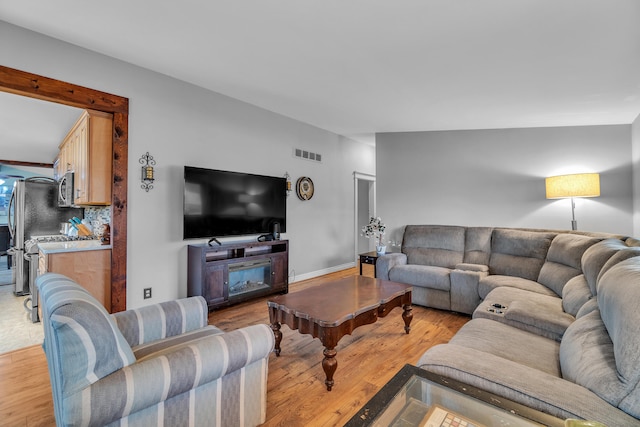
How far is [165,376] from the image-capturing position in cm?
121

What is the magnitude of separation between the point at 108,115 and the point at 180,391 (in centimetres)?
284

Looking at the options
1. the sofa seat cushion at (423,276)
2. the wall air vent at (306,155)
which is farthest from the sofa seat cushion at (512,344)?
the wall air vent at (306,155)

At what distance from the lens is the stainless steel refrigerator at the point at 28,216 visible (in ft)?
13.2

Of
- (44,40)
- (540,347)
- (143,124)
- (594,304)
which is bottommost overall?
(540,347)

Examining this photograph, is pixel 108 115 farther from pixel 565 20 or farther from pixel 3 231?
pixel 3 231

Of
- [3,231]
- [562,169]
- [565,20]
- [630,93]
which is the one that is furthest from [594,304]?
[3,231]

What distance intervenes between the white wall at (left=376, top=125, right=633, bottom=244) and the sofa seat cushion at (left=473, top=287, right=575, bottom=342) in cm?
205

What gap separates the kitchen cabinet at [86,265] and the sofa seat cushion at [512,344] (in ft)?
10.0

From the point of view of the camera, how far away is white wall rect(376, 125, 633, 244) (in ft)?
12.6

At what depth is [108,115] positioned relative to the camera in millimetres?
2947

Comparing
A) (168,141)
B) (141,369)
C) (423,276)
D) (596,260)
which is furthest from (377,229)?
(141,369)

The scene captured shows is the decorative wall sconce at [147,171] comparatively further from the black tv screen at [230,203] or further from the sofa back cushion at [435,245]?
the sofa back cushion at [435,245]

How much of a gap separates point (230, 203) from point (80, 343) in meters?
2.74

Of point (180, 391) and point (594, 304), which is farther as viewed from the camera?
point (594, 304)
